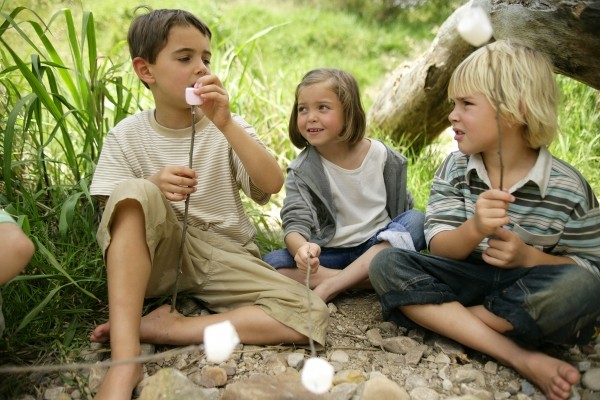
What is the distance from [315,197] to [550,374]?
43.4 inches

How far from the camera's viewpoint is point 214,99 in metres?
1.88

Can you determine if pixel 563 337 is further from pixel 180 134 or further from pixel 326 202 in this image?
pixel 180 134

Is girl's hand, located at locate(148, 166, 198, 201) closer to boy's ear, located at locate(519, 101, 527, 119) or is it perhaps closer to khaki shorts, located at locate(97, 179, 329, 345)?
khaki shorts, located at locate(97, 179, 329, 345)

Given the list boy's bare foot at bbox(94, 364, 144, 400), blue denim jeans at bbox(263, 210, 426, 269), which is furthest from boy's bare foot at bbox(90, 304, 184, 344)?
blue denim jeans at bbox(263, 210, 426, 269)

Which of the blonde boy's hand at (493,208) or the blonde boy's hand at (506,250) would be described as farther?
the blonde boy's hand at (506,250)

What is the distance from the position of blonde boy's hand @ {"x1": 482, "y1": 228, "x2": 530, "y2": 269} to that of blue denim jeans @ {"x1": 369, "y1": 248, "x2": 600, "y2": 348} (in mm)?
64

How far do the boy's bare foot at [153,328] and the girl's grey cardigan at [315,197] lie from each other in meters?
0.57

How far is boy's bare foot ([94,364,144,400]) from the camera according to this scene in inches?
63.2

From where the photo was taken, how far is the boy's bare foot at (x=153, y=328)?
188 cm

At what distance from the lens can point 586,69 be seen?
1892 mm

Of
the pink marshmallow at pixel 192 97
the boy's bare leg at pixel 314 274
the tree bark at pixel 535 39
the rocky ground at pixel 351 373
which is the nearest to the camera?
the rocky ground at pixel 351 373

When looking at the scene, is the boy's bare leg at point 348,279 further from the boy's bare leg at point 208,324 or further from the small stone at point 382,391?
the small stone at point 382,391

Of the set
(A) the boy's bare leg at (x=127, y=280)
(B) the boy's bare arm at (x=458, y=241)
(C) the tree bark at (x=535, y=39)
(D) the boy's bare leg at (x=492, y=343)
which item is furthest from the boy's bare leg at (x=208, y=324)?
(C) the tree bark at (x=535, y=39)

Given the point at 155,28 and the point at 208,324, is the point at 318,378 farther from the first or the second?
the point at 155,28
